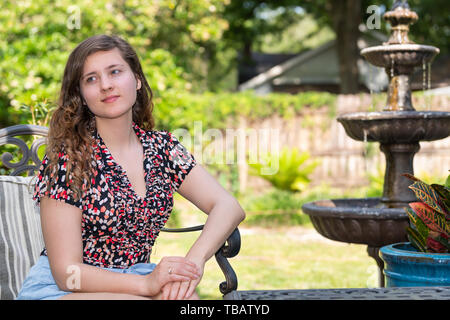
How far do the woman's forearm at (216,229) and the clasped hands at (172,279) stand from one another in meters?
0.19

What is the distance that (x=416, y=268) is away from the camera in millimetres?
2793

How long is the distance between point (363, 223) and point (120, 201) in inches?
96.7

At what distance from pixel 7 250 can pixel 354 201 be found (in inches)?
136

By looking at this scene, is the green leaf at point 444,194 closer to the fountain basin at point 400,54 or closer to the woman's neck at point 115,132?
the woman's neck at point 115,132

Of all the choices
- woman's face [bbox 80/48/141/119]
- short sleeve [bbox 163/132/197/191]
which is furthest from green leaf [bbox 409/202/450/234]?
woman's face [bbox 80/48/141/119]

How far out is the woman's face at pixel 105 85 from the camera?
2.30m

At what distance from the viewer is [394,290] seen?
2.16 meters

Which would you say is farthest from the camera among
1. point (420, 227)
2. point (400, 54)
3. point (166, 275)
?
point (400, 54)

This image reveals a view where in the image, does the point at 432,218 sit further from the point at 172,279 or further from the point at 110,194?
the point at 110,194

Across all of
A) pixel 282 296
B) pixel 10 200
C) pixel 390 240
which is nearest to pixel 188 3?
pixel 390 240

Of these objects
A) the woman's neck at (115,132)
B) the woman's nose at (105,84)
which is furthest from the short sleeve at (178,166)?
the woman's nose at (105,84)

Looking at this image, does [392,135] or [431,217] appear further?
[392,135]

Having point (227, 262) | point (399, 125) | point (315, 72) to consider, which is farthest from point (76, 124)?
point (315, 72)
